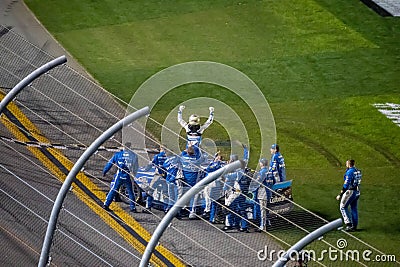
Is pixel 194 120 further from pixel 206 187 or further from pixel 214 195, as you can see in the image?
pixel 206 187

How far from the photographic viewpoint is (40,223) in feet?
59.2

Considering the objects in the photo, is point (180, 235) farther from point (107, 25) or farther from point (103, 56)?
point (107, 25)

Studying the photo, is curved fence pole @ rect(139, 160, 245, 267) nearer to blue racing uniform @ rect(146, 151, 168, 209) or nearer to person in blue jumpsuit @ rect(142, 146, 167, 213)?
person in blue jumpsuit @ rect(142, 146, 167, 213)

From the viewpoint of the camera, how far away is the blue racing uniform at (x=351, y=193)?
20.3 meters

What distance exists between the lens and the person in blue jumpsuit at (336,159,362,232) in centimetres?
2030

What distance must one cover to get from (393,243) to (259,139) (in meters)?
5.07

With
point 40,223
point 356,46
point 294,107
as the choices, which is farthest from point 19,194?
point 356,46

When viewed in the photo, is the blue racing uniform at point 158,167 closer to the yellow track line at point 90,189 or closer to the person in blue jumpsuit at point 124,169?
the person in blue jumpsuit at point 124,169

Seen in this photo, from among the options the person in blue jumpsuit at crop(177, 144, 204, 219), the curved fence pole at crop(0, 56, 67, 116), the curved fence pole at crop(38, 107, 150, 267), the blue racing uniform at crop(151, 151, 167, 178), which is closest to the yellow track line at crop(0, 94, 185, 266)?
the person in blue jumpsuit at crop(177, 144, 204, 219)

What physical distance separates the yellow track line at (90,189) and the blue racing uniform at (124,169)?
19 cm

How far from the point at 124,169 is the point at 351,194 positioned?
4.71m


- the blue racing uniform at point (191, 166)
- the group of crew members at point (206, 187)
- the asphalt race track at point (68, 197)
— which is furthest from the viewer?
the blue racing uniform at point (191, 166)

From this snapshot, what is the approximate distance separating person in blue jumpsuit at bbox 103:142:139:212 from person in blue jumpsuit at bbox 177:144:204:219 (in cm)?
76

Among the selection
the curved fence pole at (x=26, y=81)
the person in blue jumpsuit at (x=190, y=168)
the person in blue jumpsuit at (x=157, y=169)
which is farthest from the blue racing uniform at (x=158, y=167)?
the curved fence pole at (x=26, y=81)
